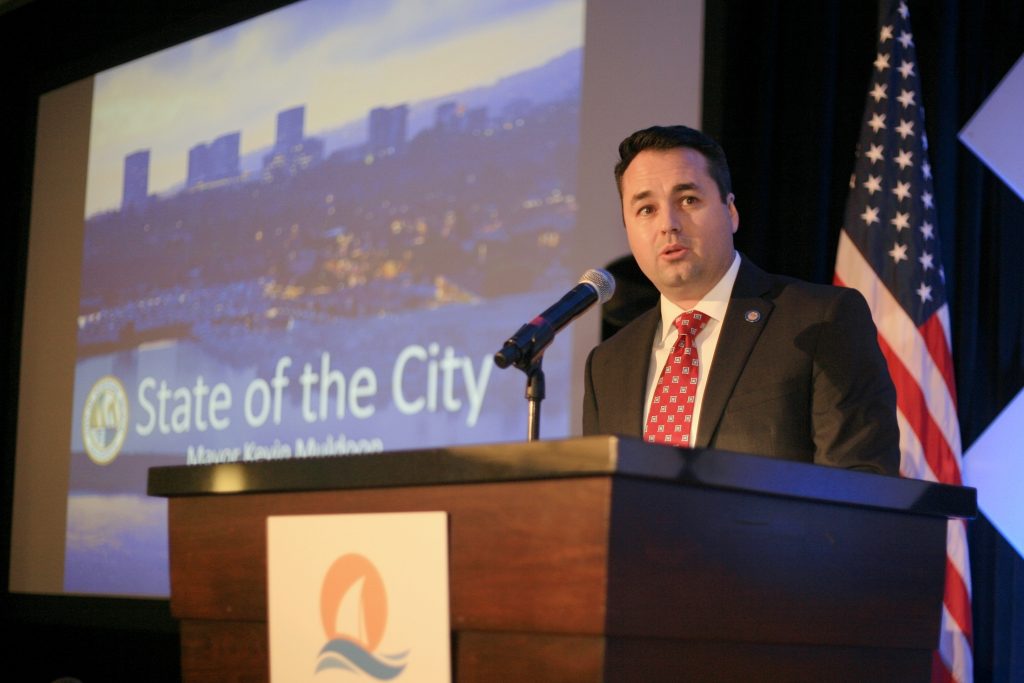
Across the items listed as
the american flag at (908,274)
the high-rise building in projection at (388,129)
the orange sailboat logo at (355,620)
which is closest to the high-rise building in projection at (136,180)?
the high-rise building in projection at (388,129)

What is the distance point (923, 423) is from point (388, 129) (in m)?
2.38

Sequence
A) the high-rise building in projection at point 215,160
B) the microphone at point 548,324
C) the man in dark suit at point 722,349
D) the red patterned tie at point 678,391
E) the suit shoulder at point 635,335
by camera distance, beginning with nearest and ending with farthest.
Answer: the microphone at point 548,324, the man in dark suit at point 722,349, the red patterned tie at point 678,391, the suit shoulder at point 635,335, the high-rise building in projection at point 215,160

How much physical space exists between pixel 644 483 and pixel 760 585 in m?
0.25

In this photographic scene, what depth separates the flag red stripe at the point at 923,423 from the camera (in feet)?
10.5

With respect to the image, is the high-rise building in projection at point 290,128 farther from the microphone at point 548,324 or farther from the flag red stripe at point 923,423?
the microphone at point 548,324

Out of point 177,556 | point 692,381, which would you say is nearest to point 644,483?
point 177,556

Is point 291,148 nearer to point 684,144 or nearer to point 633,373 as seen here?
point 684,144

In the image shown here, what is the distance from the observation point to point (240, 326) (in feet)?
16.4

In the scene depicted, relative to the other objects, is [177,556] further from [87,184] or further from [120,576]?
[87,184]

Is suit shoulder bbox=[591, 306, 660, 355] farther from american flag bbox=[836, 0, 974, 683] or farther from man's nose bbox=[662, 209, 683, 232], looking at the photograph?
american flag bbox=[836, 0, 974, 683]

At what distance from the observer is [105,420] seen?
222 inches

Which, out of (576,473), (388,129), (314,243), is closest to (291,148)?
(314,243)

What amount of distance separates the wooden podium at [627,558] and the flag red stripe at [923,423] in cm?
162

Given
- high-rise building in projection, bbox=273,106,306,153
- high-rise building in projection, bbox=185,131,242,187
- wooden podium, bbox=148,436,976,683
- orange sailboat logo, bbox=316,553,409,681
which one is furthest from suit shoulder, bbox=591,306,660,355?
high-rise building in projection, bbox=185,131,242,187
